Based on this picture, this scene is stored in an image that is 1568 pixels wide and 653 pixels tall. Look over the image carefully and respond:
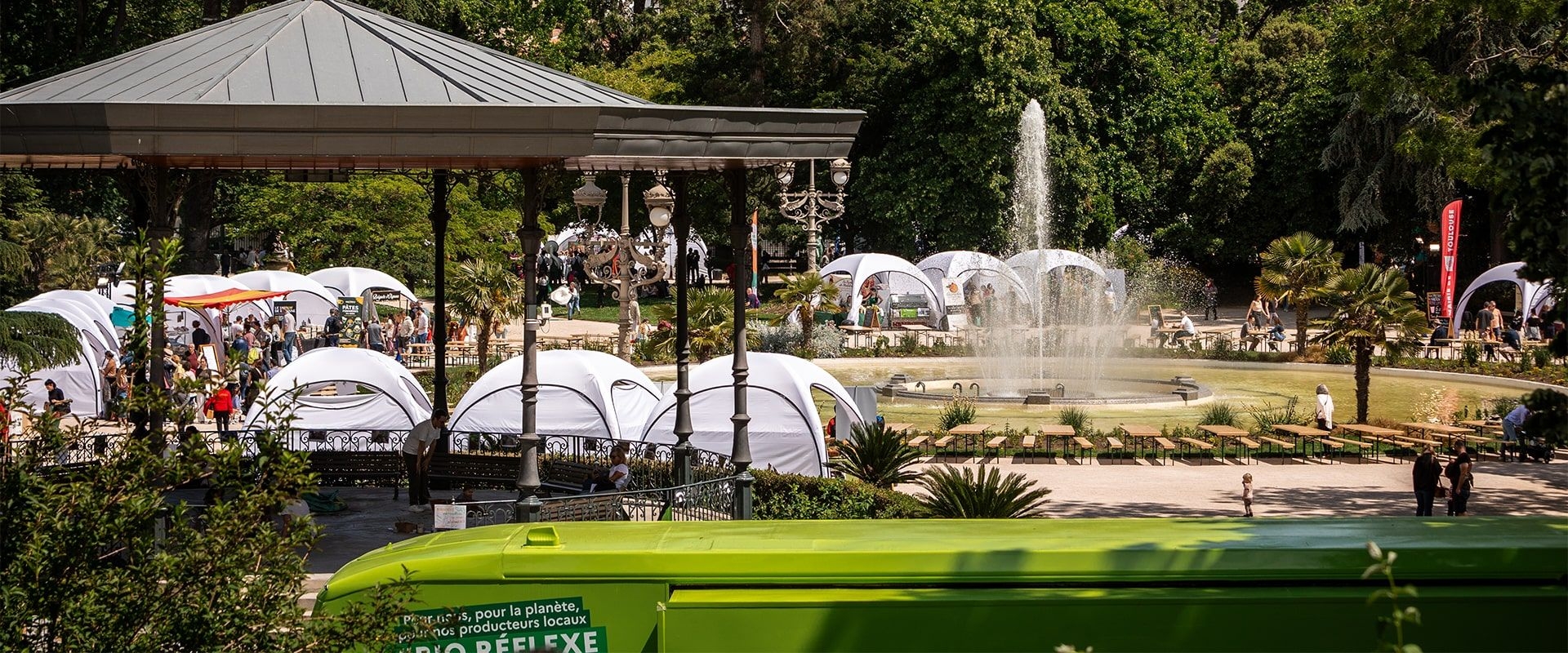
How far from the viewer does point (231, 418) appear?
81.1 ft

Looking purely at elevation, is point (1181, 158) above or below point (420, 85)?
above

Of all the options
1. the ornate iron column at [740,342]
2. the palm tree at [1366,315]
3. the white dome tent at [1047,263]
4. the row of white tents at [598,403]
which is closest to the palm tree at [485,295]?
the row of white tents at [598,403]

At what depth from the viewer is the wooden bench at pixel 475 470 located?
1698 cm

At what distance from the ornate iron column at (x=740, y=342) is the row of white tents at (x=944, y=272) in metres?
27.2

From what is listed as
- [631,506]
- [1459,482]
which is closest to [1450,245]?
[1459,482]

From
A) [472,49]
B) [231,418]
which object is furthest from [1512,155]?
[231,418]

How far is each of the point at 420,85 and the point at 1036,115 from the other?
109 ft

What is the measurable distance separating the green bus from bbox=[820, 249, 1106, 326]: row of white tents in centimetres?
3437

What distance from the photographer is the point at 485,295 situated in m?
29.3

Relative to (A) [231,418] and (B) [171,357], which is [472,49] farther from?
(B) [171,357]

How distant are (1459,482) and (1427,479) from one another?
331mm

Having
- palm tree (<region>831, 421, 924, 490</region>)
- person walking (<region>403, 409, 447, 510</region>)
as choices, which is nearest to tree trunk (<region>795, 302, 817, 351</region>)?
palm tree (<region>831, 421, 924, 490</region>)

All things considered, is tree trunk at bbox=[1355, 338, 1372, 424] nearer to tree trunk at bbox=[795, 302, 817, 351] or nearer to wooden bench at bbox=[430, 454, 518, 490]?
tree trunk at bbox=[795, 302, 817, 351]

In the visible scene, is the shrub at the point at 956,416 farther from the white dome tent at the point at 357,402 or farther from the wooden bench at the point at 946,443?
the white dome tent at the point at 357,402
